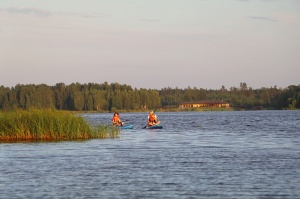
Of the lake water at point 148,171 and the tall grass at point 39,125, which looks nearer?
the lake water at point 148,171

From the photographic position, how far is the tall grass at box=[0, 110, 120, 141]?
126ft

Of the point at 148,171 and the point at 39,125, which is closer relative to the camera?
the point at 148,171

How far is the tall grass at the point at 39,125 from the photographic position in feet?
126

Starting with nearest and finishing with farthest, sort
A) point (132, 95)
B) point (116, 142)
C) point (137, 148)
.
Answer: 1. point (137, 148)
2. point (116, 142)
3. point (132, 95)

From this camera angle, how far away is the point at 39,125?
38438 mm

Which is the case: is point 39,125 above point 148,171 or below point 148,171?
above

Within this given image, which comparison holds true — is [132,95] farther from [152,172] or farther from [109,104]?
[152,172]

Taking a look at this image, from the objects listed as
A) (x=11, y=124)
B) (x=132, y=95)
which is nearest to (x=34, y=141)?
(x=11, y=124)

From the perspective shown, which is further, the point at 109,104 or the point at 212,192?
the point at 109,104

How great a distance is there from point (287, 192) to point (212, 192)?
2184mm

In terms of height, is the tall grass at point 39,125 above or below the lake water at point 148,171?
above

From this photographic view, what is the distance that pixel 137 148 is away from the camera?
122 ft

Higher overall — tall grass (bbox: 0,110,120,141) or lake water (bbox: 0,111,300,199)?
tall grass (bbox: 0,110,120,141)

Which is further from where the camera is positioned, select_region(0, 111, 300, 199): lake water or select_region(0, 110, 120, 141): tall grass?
select_region(0, 110, 120, 141): tall grass
